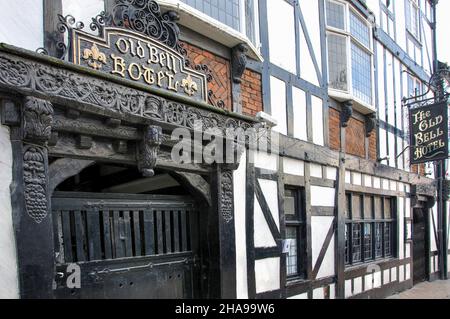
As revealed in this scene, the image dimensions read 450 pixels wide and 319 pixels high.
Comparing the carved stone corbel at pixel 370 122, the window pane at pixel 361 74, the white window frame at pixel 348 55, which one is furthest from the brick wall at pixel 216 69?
the carved stone corbel at pixel 370 122

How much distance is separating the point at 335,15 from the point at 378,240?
4.92 meters

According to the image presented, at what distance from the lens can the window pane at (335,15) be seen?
26.8ft

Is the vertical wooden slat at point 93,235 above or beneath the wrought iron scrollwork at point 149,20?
beneath

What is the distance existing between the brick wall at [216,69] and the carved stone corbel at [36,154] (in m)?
2.13

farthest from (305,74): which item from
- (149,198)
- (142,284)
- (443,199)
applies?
(443,199)

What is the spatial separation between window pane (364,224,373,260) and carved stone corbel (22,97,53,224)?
7.23 meters

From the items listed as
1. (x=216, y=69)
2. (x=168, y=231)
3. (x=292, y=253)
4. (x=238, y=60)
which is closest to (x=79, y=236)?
(x=168, y=231)

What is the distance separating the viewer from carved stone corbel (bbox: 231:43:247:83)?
552 centimetres

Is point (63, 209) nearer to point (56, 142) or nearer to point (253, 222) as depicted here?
point (56, 142)

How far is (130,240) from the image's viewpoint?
14.5 feet

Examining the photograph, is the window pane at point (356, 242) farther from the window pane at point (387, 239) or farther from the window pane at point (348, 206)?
the window pane at point (387, 239)

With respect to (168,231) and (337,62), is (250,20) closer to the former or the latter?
(337,62)

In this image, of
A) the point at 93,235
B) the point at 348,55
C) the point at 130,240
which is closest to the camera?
the point at 93,235

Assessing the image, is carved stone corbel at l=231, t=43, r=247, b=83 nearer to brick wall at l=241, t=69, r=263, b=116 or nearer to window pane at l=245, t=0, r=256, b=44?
brick wall at l=241, t=69, r=263, b=116
